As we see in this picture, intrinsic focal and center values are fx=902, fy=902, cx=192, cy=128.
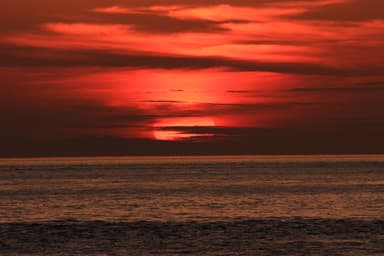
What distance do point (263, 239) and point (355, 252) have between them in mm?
7476

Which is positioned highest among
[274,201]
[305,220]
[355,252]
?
[355,252]

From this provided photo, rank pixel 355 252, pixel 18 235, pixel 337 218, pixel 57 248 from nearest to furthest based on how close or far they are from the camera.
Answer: pixel 355 252
pixel 57 248
pixel 18 235
pixel 337 218

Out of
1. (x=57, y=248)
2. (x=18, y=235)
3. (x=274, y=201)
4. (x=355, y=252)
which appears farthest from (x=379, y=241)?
(x=274, y=201)

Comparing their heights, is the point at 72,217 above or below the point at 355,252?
below

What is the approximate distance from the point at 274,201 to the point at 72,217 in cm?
2614

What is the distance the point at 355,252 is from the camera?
1858 inches

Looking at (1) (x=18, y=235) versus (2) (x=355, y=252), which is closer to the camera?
(2) (x=355, y=252)

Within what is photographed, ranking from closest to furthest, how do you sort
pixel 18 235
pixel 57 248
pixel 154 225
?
pixel 57 248
pixel 18 235
pixel 154 225

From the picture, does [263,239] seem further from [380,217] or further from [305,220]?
[380,217]

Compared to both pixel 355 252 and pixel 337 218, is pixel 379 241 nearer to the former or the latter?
pixel 355 252

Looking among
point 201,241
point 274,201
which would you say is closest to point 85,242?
point 201,241

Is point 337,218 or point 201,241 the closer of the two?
point 201,241

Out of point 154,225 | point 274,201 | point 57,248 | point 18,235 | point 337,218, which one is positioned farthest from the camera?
point 274,201

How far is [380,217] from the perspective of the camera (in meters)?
67.5
